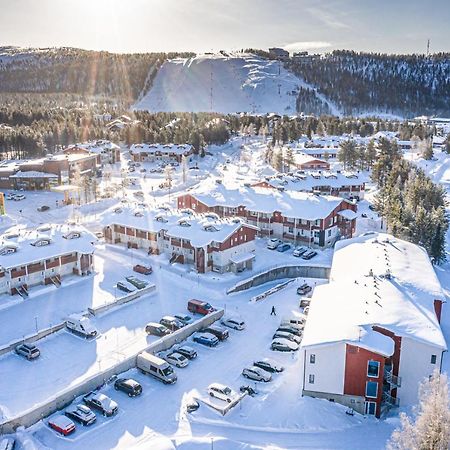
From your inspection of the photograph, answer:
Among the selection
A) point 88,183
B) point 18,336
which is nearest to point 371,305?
point 18,336

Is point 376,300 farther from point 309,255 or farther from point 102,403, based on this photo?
point 309,255

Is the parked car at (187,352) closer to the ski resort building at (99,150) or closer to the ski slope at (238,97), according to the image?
the ski resort building at (99,150)

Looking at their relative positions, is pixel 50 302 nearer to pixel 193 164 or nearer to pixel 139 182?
pixel 139 182

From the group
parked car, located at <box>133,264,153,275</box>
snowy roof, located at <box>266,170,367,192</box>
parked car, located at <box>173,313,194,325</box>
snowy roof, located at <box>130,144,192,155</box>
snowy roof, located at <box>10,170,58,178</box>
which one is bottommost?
parked car, located at <box>173,313,194,325</box>

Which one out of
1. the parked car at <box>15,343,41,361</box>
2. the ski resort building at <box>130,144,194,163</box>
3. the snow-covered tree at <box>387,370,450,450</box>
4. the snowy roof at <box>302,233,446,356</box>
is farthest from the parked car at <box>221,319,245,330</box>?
the ski resort building at <box>130,144,194,163</box>

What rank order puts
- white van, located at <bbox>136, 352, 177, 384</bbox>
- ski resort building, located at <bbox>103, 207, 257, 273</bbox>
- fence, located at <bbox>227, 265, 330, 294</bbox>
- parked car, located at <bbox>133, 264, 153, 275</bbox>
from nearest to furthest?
white van, located at <bbox>136, 352, 177, 384</bbox> → parked car, located at <bbox>133, 264, 153, 275</bbox> → ski resort building, located at <bbox>103, 207, 257, 273</bbox> → fence, located at <bbox>227, 265, 330, 294</bbox>

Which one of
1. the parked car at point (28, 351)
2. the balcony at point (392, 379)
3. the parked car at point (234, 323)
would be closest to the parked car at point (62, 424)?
the parked car at point (28, 351)

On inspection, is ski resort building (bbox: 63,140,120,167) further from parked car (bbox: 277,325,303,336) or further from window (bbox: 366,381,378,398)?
window (bbox: 366,381,378,398)
